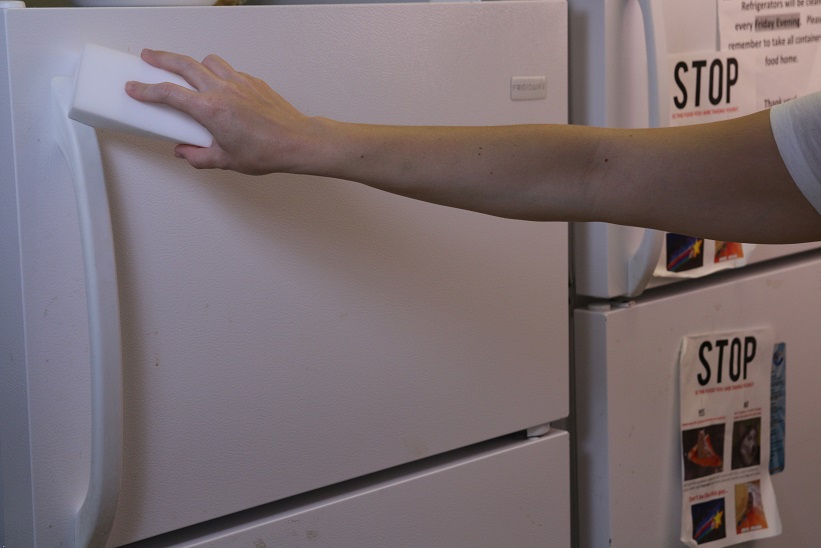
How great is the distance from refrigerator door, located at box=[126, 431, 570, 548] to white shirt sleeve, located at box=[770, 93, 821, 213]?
52 centimetres

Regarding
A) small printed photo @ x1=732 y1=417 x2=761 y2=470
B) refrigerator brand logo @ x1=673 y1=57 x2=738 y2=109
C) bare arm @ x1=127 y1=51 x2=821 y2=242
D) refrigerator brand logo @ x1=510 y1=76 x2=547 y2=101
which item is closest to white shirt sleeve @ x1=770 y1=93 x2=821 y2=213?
bare arm @ x1=127 y1=51 x2=821 y2=242

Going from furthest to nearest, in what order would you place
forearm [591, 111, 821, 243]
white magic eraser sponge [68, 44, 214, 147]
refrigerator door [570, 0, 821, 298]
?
refrigerator door [570, 0, 821, 298], forearm [591, 111, 821, 243], white magic eraser sponge [68, 44, 214, 147]

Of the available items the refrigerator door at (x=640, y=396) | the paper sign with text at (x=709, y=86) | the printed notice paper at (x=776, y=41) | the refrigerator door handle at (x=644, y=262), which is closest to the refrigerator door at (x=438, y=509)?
the refrigerator door at (x=640, y=396)

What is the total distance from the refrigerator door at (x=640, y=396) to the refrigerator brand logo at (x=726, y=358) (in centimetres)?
2

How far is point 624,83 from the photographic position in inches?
52.8

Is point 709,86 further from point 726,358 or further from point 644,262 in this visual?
point 726,358

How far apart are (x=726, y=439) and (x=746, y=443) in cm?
5

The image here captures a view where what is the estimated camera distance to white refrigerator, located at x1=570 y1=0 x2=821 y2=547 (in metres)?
1.33

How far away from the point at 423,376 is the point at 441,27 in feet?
1.34

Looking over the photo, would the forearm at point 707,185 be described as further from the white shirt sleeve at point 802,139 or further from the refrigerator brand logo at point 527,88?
the refrigerator brand logo at point 527,88

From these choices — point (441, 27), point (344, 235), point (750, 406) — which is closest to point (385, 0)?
point (441, 27)

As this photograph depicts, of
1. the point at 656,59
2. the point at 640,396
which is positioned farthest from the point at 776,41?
the point at 640,396

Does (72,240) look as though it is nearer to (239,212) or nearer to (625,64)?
(239,212)

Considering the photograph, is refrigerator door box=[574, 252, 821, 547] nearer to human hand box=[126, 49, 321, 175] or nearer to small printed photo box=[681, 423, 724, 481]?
small printed photo box=[681, 423, 724, 481]
